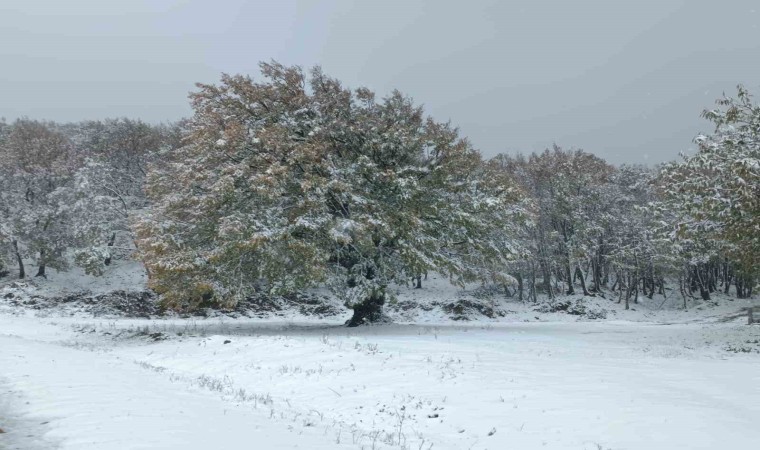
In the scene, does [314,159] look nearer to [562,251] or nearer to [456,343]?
[456,343]

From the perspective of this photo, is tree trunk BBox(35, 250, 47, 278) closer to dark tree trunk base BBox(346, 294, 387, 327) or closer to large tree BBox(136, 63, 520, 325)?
large tree BBox(136, 63, 520, 325)

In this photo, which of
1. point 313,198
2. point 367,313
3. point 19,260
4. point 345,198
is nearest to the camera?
point 313,198

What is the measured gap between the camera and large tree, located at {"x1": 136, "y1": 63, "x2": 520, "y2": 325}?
69.3 feet

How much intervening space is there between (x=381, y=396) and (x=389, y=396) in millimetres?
202

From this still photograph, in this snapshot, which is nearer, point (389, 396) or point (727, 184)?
point (389, 396)

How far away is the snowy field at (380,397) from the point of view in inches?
298

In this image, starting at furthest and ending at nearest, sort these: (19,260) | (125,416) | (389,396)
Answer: (19,260)
(389,396)
(125,416)

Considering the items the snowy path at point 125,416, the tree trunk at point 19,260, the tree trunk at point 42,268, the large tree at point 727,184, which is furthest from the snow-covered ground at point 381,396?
the tree trunk at point 19,260

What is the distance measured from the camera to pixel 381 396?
11.6 meters

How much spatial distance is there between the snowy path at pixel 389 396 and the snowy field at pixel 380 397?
0.13 feet

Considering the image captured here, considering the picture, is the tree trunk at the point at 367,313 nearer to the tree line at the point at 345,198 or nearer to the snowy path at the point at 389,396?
the tree line at the point at 345,198

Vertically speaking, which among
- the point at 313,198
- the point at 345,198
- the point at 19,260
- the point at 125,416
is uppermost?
the point at 345,198

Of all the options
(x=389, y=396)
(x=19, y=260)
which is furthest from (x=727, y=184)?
(x=19, y=260)

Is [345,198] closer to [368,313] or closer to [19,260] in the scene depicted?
[368,313]
